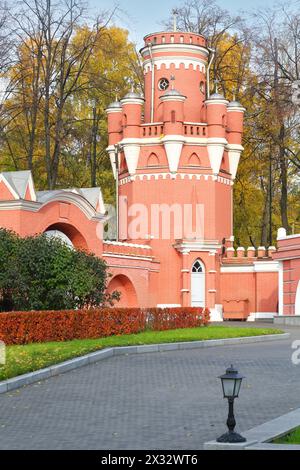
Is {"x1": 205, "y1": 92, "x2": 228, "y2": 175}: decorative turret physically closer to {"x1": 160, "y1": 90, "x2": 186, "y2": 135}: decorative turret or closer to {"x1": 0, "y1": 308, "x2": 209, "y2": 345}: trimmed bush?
{"x1": 160, "y1": 90, "x2": 186, "y2": 135}: decorative turret

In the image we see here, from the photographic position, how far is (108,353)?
19.5 metres

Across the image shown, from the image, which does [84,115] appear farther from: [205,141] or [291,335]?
[291,335]

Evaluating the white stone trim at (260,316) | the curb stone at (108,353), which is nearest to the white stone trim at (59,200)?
the curb stone at (108,353)

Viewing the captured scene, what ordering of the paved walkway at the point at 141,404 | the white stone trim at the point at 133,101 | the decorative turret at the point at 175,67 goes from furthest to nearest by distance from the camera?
1. the decorative turret at the point at 175,67
2. the white stone trim at the point at 133,101
3. the paved walkway at the point at 141,404

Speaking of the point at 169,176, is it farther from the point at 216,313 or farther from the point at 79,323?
the point at 79,323

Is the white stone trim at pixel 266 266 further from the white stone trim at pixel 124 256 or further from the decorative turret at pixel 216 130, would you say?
the white stone trim at pixel 124 256

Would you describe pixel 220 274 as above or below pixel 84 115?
below

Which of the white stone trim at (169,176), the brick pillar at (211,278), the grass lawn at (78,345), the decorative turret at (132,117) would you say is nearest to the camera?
the grass lawn at (78,345)

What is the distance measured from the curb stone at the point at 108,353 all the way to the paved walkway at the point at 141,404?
20 centimetres

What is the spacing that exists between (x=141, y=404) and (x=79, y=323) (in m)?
8.99

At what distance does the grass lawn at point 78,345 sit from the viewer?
16266mm

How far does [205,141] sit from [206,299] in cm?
714

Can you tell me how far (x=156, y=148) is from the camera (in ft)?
134
